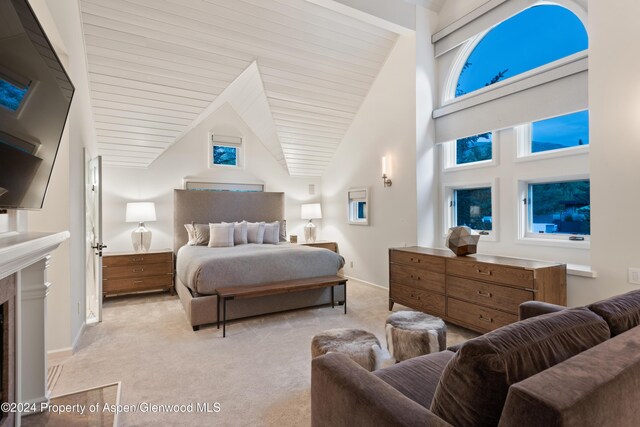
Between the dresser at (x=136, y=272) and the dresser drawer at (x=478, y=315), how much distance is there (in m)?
3.82

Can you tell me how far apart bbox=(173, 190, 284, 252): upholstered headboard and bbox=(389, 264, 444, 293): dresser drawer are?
2.82 m

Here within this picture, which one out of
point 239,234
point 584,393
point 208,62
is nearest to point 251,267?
point 239,234

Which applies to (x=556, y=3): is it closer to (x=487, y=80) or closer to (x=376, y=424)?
(x=487, y=80)

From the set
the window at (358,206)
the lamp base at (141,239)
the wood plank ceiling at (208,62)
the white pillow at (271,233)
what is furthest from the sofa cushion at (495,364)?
the lamp base at (141,239)

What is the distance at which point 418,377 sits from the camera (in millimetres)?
1453

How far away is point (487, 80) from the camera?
12.6ft

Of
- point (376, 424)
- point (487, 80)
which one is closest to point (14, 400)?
point (376, 424)

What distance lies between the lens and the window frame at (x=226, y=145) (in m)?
5.56

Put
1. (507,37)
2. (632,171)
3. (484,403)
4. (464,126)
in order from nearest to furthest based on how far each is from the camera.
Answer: (484,403), (632,171), (507,37), (464,126)

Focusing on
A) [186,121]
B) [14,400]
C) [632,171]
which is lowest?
[14,400]

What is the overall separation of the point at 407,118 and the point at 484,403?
3.96m

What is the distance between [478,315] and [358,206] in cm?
298

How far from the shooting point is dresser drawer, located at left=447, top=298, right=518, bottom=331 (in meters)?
2.70

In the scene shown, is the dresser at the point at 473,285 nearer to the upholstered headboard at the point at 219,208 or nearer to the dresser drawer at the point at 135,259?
the upholstered headboard at the point at 219,208
